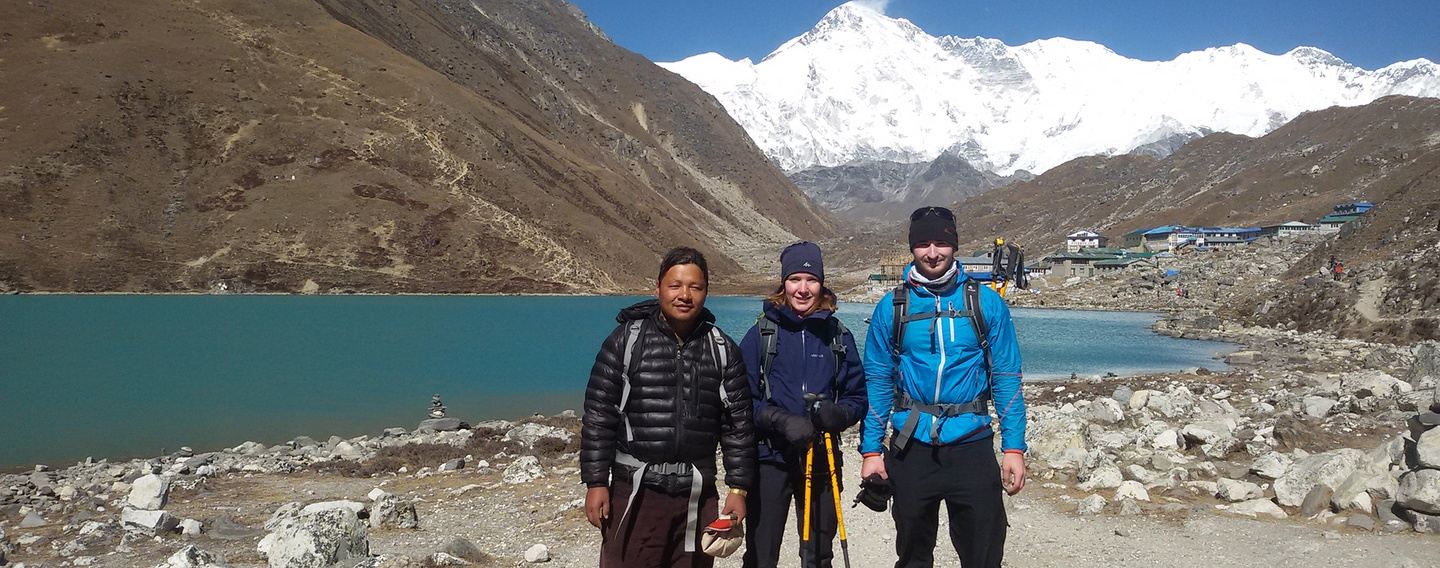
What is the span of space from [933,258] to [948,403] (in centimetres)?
88

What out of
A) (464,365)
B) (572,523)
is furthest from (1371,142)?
(572,523)

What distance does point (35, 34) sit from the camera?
102m

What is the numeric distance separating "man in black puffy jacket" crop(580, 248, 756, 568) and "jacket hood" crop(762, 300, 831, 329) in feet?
1.92

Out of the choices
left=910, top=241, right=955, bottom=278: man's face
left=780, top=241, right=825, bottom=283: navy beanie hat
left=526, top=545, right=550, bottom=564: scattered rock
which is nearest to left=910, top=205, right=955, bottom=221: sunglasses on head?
left=910, top=241, right=955, bottom=278: man's face

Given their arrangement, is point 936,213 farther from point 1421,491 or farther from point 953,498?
point 1421,491

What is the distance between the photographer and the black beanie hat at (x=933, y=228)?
5.14 m

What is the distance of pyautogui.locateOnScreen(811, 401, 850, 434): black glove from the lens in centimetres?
524

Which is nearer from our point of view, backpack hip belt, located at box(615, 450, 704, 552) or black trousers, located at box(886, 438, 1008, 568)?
backpack hip belt, located at box(615, 450, 704, 552)

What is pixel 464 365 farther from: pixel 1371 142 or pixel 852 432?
pixel 1371 142

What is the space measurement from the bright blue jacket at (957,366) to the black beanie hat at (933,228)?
0.25m

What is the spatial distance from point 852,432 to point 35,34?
125 meters

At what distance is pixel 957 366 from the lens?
5016 millimetres

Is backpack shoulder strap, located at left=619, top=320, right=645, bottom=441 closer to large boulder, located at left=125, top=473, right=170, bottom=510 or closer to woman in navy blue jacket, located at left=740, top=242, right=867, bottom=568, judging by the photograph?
woman in navy blue jacket, located at left=740, top=242, right=867, bottom=568

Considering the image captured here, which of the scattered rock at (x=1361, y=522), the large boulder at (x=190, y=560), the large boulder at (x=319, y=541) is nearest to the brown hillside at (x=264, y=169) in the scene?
the large boulder at (x=190, y=560)
